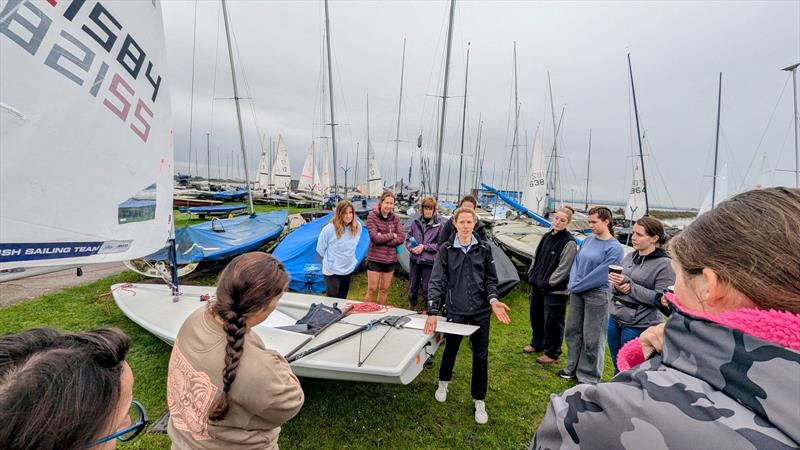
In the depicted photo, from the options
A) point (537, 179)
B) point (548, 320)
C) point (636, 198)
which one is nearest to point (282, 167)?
point (537, 179)

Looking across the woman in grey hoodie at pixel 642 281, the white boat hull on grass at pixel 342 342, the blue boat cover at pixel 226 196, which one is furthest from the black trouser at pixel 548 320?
the blue boat cover at pixel 226 196

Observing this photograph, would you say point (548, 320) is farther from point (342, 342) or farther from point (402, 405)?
point (342, 342)

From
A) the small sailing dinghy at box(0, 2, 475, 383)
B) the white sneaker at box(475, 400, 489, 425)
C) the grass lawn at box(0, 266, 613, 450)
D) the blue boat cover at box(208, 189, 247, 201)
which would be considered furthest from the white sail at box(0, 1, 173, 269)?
the blue boat cover at box(208, 189, 247, 201)

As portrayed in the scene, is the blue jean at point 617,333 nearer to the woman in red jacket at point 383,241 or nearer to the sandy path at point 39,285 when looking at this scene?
the woman in red jacket at point 383,241

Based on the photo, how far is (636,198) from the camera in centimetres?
1603

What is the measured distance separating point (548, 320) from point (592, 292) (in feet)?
2.82

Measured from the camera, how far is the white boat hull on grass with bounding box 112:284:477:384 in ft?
7.63

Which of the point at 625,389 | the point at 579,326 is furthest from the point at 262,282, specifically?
the point at 579,326

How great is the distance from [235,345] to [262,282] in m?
0.24

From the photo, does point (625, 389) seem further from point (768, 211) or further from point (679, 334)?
point (768, 211)

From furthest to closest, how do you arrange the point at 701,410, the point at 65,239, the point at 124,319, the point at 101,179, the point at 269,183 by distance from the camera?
the point at 269,183
the point at 124,319
the point at 101,179
the point at 65,239
the point at 701,410

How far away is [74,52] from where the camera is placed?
4.83 feet

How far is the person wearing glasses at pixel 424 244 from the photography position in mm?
4863

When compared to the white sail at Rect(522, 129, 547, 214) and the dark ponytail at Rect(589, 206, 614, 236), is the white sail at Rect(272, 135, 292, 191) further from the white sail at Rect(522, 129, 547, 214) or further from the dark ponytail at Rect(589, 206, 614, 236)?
the dark ponytail at Rect(589, 206, 614, 236)
